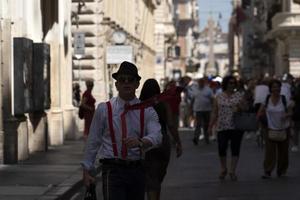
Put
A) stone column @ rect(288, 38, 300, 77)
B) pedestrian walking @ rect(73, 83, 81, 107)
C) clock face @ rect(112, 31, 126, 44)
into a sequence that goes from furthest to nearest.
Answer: stone column @ rect(288, 38, 300, 77)
clock face @ rect(112, 31, 126, 44)
pedestrian walking @ rect(73, 83, 81, 107)

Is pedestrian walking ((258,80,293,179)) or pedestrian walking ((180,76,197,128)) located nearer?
pedestrian walking ((258,80,293,179))

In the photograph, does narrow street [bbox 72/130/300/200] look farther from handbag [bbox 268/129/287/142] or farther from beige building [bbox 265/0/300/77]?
beige building [bbox 265/0/300/77]

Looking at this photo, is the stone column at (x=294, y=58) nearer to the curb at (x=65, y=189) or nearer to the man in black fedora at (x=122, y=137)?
the curb at (x=65, y=189)

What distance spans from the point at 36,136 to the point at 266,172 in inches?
298

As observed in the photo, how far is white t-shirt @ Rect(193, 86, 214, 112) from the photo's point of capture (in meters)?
30.0

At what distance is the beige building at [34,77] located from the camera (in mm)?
20719

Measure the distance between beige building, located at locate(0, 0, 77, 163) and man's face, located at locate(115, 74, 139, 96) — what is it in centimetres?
1186

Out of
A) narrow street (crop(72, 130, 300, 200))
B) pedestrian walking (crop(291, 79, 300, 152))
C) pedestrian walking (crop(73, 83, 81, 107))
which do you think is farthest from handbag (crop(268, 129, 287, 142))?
pedestrian walking (crop(73, 83, 81, 107))

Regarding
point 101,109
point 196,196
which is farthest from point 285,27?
point 101,109

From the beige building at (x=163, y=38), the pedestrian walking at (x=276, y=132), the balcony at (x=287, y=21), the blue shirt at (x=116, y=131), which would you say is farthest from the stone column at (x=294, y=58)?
the blue shirt at (x=116, y=131)

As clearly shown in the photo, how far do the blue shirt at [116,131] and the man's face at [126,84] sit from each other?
0.09m

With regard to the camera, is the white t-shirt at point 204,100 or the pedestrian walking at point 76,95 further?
the pedestrian walking at point 76,95

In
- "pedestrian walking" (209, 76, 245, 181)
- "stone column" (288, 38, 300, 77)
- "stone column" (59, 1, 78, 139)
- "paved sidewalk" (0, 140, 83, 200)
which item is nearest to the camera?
"paved sidewalk" (0, 140, 83, 200)

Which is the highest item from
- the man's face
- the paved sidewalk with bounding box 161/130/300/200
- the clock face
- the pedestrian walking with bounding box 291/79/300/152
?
the clock face
